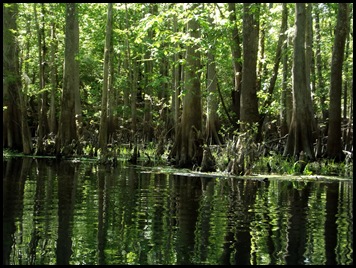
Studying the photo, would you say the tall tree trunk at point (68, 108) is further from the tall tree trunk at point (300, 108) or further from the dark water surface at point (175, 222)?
the tall tree trunk at point (300, 108)

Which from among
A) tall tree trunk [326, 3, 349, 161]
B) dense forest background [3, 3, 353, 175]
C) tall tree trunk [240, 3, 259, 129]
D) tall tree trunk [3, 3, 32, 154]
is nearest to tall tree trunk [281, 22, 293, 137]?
dense forest background [3, 3, 353, 175]

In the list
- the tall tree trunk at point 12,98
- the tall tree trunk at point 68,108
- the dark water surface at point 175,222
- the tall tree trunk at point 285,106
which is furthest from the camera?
the tall tree trunk at point 285,106

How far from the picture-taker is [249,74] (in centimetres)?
1312

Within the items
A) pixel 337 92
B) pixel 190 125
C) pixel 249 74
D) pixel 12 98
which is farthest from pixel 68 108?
pixel 337 92

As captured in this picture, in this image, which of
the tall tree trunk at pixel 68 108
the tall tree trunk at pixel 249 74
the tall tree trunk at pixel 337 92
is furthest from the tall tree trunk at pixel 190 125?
the tall tree trunk at pixel 68 108

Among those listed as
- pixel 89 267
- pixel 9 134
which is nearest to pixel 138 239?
pixel 89 267

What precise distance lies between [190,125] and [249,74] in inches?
73.0

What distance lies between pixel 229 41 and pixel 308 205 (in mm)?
7389

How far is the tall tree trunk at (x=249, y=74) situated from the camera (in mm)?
12883

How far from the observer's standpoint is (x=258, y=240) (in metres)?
5.28

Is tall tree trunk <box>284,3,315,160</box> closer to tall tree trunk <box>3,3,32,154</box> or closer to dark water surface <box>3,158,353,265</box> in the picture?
dark water surface <box>3,158,353,265</box>

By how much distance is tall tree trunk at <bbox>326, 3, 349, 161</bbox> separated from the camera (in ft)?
44.2

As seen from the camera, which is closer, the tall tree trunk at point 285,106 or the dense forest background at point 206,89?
the dense forest background at point 206,89

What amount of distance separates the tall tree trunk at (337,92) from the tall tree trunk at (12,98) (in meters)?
9.00
